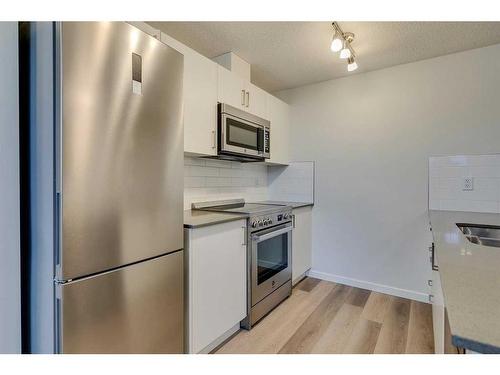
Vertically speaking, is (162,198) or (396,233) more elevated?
(162,198)

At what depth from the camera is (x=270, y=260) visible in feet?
7.43

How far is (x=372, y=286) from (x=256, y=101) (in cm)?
219

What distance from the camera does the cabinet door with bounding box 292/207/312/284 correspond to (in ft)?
8.67

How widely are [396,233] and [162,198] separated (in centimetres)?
227

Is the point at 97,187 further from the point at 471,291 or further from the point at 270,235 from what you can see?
the point at 270,235

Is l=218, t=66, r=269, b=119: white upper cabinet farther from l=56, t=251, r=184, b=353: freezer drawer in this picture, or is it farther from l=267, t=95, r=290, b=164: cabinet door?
l=56, t=251, r=184, b=353: freezer drawer

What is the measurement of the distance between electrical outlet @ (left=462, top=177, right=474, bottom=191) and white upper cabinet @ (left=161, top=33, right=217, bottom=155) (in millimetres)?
2128

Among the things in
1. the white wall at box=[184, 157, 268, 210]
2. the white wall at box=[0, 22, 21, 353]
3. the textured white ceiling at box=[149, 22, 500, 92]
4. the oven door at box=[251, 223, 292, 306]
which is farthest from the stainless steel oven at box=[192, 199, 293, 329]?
the textured white ceiling at box=[149, 22, 500, 92]

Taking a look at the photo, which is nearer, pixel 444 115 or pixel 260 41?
pixel 260 41

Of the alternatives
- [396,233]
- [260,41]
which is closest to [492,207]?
[396,233]

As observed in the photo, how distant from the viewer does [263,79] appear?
114 inches

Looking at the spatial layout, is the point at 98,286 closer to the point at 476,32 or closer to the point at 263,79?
the point at 263,79

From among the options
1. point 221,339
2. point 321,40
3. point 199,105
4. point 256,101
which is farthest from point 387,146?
point 221,339

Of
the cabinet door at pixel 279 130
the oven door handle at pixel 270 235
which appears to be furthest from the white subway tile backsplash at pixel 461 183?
the cabinet door at pixel 279 130
